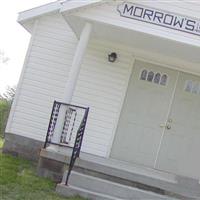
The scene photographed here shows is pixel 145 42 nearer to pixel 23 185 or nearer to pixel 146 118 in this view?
pixel 146 118

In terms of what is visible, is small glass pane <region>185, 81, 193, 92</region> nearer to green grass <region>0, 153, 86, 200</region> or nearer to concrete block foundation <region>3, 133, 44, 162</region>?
concrete block foundation <region>3, 133, 44, 162</region>

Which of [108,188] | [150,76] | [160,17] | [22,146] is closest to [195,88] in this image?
[150,76]

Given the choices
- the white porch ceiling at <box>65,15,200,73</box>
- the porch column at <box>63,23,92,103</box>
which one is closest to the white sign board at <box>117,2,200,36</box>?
the white porch ceiling at <box>65,15,200,73</box>

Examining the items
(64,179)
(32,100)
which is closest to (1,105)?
(32,100)

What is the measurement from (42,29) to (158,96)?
295cm

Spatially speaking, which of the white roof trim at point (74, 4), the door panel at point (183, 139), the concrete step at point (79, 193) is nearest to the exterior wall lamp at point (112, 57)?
the door panel at point (183, 139)

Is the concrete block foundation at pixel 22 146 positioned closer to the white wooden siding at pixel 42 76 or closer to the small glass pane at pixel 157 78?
the white wooden siding at pixel 42 76

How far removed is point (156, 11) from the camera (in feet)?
30.4

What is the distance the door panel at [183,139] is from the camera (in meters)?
11.1

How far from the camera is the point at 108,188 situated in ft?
28.0

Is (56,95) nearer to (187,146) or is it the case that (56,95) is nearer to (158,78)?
(158,78)

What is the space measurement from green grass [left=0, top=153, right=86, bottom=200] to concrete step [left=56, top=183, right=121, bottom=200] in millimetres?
131

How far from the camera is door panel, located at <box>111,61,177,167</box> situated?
11.1 meters

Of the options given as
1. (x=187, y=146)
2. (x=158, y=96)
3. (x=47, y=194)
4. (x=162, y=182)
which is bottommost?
(x=47, y=194)
